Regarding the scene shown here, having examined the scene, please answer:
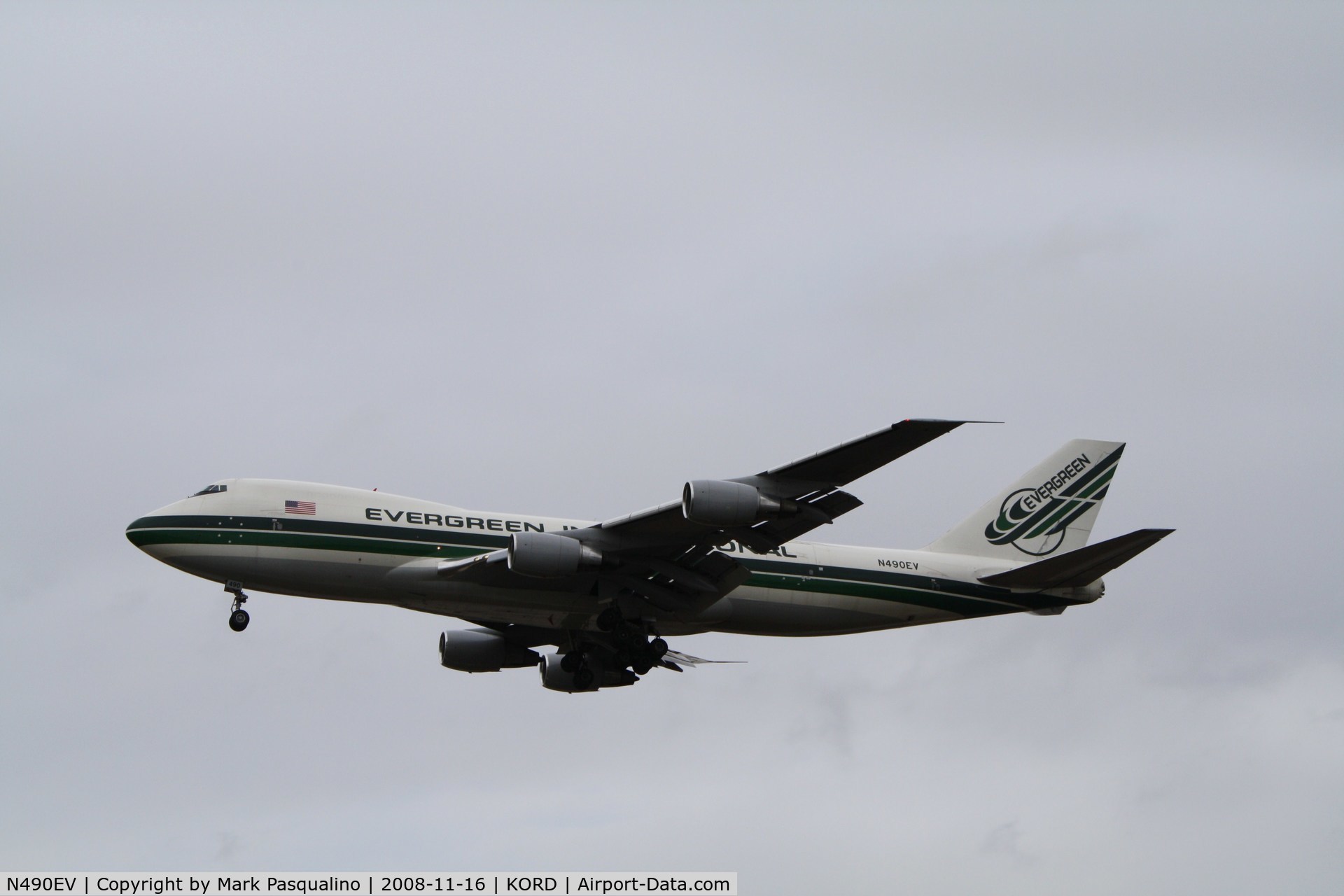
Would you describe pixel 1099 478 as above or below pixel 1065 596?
above

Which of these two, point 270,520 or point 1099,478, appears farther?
point 1099,478

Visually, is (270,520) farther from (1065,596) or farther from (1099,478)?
(1099,478)

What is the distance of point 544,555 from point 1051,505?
1876 centimetres

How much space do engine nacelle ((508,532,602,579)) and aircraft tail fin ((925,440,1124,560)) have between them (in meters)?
13.4

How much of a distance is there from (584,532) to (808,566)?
7552 millimetres

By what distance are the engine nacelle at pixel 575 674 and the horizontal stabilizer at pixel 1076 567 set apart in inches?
436

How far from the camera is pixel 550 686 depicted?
152ft

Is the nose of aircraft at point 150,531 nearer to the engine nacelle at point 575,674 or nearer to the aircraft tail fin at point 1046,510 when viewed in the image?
the engine nacelle at point 575,674

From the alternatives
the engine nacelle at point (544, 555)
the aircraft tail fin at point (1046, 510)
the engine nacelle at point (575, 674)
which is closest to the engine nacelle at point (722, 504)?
the engine nacelle at point (544, 555)

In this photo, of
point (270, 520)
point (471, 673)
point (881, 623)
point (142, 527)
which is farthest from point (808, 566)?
point (142, 527)

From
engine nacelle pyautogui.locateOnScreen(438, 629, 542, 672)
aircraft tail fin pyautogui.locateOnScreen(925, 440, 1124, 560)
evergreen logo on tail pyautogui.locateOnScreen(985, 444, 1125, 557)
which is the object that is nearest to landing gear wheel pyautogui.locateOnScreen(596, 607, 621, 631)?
engine nacelle pyautogui.locateOnScreen(438, 629, 542, 672)

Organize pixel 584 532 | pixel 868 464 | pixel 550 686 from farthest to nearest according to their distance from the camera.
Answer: pixel 550 686, pixel 584 532, pixel 868 464

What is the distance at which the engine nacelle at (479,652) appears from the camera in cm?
4691

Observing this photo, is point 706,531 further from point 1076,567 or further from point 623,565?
point 1076,567
